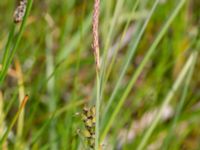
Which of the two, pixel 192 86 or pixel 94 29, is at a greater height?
pixel 192 86

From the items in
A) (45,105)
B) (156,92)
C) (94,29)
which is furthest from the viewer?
(45,105)

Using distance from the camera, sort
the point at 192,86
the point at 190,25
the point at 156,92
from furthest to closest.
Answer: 1. the point at 190,25
2. the point at 192,86
3. the point at 156,92

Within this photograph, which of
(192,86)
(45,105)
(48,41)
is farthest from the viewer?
(192,86)

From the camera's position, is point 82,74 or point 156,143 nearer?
point 156,143

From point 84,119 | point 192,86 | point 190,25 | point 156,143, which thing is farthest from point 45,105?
point 84,119

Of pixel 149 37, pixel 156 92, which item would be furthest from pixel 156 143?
pixel 149 37

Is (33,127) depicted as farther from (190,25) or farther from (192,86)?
(190,25)

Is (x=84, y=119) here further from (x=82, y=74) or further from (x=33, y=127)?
(x=82, y=74)

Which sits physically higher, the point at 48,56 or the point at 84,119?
the point at 48,56

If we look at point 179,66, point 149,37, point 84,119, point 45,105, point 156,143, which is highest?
point 149,37
